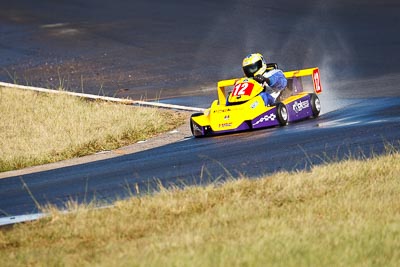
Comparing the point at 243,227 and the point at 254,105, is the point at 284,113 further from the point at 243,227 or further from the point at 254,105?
the point at 243,227

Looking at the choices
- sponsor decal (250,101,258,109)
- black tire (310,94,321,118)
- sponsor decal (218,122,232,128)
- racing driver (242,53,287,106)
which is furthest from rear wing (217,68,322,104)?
sponsor decal (218,122,232,128)

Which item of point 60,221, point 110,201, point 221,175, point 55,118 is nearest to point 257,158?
point 221,175

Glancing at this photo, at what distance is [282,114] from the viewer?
577 inches

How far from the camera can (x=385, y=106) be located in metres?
15.1

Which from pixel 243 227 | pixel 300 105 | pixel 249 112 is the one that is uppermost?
pixel 243 227

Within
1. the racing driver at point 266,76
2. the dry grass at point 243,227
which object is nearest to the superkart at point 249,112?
the racing driver at point 266,76

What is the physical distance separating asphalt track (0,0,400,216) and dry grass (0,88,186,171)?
1.11 meters

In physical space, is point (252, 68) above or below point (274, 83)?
above

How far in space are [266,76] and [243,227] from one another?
817cm

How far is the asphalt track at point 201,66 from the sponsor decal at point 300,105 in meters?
0.34

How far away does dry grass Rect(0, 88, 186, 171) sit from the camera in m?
14.2

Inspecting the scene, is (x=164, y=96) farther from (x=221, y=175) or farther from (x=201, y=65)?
(x=221, y=175)

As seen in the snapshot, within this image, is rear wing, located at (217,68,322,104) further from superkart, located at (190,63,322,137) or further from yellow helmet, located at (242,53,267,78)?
yellow helmet, located at (242,53,267,78)

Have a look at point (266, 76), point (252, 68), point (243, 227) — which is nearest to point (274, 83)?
point (266, 76)
